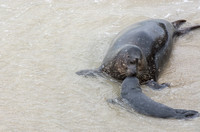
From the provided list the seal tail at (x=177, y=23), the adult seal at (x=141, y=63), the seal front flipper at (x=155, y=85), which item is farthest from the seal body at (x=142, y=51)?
the seal tail at (x=177, y=23)

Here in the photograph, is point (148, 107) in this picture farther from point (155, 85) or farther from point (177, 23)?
point (177, 23)

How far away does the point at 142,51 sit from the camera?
5578 mm

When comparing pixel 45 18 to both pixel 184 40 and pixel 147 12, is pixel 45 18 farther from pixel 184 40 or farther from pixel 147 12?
pixel 184 40

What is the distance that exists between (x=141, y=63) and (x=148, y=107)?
3.69ft

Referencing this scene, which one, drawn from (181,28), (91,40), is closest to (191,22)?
(181,28)

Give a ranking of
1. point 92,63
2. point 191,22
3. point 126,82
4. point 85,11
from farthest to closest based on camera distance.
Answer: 1. point 85,11
2. point 191,22
3. point 92,63
4. point 126,82

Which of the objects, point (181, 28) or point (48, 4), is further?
point (48, 4)

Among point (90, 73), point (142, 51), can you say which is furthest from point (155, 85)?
point (90, 73)

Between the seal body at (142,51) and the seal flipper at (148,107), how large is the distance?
0.55 m

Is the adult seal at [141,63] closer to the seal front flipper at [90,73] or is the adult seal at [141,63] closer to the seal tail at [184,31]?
the seal front flipper at [90,73]

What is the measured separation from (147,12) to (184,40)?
4.25 feet

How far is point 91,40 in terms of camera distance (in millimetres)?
6680

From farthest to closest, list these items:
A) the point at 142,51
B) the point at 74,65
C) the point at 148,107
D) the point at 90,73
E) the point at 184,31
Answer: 1. the point at 184,31
2. the point at 74,65
3. the point at 142,51
4. the point at 90,73
5. the point at 148,107

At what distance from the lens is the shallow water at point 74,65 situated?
427 cm
